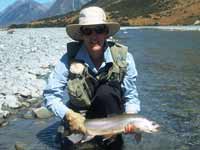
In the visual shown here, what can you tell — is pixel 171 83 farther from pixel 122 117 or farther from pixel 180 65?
pixel 122 117

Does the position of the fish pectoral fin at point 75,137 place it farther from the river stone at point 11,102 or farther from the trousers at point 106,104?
the river stone at point 11,102

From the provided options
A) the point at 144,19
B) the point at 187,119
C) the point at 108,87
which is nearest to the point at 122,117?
the point at 108,87

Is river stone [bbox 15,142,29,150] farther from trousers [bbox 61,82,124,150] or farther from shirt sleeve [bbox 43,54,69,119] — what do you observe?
shirt sleeve [bbox 43,54,69,119]

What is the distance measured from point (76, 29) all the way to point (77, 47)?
14.7 inches

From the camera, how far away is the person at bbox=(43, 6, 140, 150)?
7465mm

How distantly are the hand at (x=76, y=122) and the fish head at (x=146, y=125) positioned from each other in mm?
740

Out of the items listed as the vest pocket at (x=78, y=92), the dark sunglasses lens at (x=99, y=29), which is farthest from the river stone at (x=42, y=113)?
the dark sunglasses lens at (x=99, y=29)

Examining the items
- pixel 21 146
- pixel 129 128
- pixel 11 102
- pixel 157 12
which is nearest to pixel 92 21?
pixel 129 128

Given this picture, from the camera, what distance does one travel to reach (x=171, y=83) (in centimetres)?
1805

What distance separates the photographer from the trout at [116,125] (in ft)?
22.2

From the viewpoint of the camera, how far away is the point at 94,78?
7797mm

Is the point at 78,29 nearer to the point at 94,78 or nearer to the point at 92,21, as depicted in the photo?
the point at 92,21

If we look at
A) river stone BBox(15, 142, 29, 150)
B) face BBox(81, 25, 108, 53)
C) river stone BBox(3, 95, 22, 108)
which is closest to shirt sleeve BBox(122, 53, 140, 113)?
face BBox(81, 25, 108, 53)

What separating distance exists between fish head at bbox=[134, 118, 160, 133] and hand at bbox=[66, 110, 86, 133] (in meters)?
0.74
